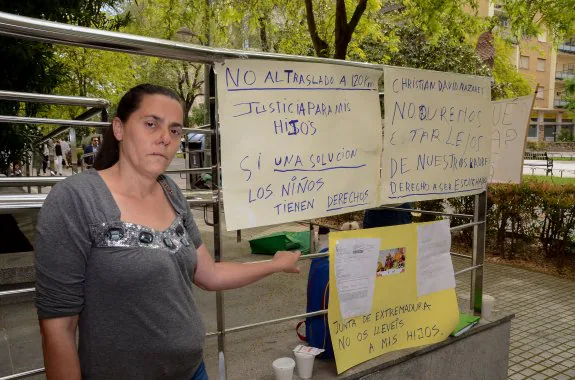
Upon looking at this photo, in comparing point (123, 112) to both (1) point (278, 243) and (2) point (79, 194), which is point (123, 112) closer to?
(2) point (79, 194)

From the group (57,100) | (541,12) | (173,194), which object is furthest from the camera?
(541,12)

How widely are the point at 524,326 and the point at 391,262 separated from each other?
317cm

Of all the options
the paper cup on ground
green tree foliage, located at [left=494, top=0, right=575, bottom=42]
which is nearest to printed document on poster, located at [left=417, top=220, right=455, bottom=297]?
the paper cup on ground

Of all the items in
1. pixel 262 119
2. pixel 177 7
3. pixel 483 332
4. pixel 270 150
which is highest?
pixel 177 7

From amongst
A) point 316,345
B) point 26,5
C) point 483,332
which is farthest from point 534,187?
point 26,5

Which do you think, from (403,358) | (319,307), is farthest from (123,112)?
(403,358)

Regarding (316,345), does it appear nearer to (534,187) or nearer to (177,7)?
(534,187)

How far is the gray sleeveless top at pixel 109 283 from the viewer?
1285mm

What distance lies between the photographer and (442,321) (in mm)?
2859

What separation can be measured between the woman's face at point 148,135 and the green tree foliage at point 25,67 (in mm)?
5877

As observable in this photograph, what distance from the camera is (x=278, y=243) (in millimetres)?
5820

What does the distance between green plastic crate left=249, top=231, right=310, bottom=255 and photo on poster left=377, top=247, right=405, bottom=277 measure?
3.18 metres

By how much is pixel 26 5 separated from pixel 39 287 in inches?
251

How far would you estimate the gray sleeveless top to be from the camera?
129 cm
